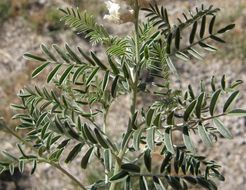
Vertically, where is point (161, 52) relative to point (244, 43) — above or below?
below

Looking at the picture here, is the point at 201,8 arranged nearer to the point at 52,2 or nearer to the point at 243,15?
the point at 243,15

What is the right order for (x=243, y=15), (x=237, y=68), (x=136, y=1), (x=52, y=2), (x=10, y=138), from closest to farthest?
1. (x=136, y=1)
2. (x=10, y=138)
3. (x=237, y=68)
4. (x=243, y=15)
5. (x=52, y=2)

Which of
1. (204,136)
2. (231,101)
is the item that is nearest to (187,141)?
(204,136)

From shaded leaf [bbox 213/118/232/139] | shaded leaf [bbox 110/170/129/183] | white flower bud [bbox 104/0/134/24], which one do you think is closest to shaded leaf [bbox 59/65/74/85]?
white flower bud [bbox 104/0/134/24]

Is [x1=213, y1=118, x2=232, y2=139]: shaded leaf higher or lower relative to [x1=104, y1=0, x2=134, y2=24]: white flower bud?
lower

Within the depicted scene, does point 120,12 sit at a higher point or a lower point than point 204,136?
higher

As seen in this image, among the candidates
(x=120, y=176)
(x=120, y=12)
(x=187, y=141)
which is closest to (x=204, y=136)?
(x=187, y=141)

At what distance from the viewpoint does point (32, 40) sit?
5.27 m

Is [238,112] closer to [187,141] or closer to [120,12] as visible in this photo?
[187,141]

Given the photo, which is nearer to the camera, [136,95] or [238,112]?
[238,112]

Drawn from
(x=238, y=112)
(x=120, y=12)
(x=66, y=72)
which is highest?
(x=120, y=12)

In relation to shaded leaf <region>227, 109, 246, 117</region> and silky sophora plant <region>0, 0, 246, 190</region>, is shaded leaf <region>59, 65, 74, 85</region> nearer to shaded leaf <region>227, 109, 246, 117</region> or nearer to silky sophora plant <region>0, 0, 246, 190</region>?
silky sophora plant <region>0, 0, 246, 190</region>

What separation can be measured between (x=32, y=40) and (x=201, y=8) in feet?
13.5

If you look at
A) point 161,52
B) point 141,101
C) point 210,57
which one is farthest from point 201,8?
point 210,57
